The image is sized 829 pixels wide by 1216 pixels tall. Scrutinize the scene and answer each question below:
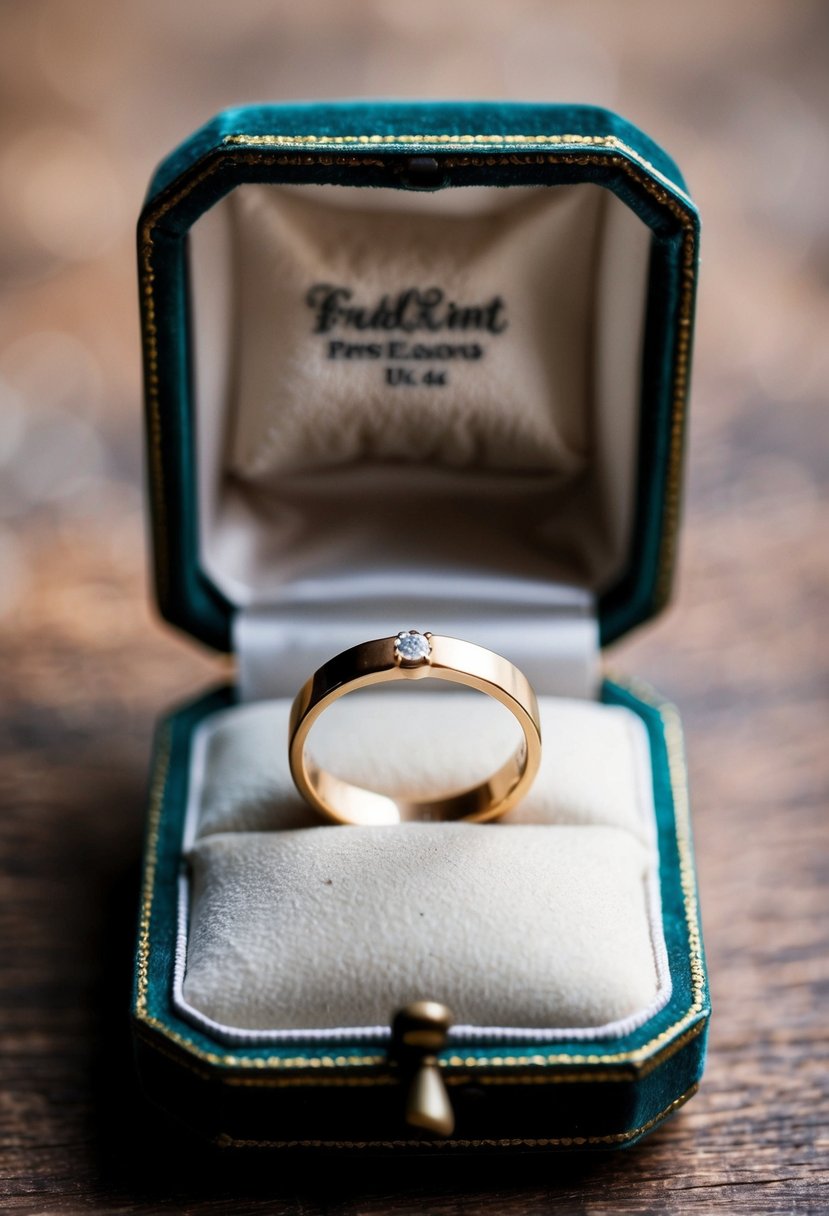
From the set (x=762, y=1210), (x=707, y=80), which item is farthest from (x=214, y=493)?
(x=707, y=80)

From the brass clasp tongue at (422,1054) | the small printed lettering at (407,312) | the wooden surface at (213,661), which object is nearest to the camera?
the brass clasp tongue at (422,1054)

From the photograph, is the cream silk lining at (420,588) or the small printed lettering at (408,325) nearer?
the cream silk lining at (420,588)

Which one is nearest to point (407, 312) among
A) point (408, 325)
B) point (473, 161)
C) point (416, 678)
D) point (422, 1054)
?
point (408, 325)

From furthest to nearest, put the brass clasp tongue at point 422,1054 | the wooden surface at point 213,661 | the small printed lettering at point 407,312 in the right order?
1. the small printed lettering at point 407,312
2. the wooden surface at point 213,661
3. the brass clasp tongue at point 422,1054

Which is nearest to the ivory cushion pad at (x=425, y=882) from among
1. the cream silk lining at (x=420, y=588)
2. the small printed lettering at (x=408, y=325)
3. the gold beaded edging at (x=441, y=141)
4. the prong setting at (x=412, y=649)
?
the cream silk lining at (x=420, y=588)

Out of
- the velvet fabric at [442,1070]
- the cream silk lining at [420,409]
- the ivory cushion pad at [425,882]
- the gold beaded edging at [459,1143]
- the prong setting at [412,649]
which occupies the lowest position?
the gold beaded edging at [459,1143]

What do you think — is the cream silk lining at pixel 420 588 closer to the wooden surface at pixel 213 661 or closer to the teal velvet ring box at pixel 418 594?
the teal velvet ring box at pixel 418 594

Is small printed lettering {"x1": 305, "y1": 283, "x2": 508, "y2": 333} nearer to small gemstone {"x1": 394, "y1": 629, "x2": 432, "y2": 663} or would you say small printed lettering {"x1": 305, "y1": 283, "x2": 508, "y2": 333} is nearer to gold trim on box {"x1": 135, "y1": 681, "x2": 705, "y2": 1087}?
small gemstone {"x1": 394, "y1": 629, "x2": 432, "y2": 663}

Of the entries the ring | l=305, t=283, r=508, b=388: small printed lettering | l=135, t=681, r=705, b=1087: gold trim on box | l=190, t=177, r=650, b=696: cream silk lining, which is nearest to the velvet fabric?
l=135, t=681, r=705, b=1087: gold trim on box

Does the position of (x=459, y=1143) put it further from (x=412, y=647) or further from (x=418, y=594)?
(x=418, y=594)
